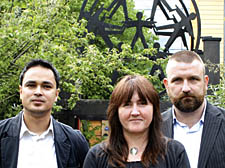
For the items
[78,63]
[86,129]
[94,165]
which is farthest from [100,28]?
[94,165]

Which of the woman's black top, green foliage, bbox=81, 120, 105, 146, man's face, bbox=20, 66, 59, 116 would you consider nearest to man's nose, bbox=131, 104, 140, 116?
the woman's black top

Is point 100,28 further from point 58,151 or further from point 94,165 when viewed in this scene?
point 94,165

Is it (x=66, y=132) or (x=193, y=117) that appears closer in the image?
(x=193, y=117)

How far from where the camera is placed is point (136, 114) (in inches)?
115

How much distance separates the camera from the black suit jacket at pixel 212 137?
11.0ft

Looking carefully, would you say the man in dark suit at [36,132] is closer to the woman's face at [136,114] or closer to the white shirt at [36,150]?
the white shirt at [36,150]

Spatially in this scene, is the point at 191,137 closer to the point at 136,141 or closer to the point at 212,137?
the point at 212,137

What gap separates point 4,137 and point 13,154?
7.7 inches

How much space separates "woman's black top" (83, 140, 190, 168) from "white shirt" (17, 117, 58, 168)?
62 cm

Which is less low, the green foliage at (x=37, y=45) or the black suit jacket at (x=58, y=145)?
the green foliage at (x=37, y=45)

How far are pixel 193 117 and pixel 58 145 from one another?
116 cm

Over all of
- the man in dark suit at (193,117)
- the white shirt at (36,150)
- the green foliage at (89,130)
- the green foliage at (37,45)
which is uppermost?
the green foliage at (37,45)

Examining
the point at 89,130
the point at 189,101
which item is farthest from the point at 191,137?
the point at 89,130

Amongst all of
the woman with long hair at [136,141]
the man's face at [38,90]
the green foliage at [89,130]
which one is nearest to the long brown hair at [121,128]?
the woman with long hair at [136,141]
